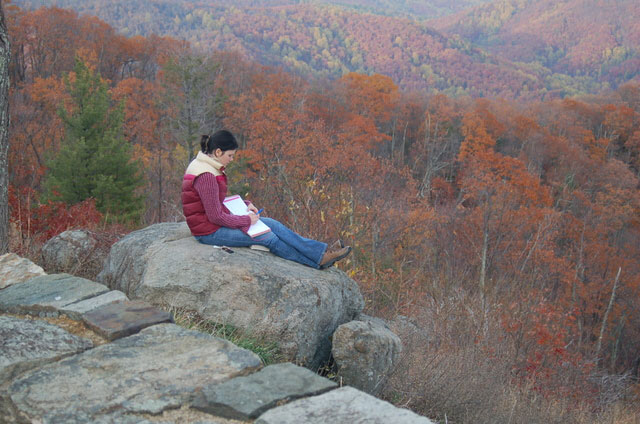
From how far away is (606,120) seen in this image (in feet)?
195

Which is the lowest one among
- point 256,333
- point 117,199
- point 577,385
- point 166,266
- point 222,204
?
point 577,385

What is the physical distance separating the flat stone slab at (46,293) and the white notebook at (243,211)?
141 cm

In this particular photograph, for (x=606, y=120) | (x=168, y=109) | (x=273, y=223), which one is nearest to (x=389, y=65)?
(x=606, y=120)

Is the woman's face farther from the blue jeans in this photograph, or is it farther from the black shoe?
the black shoe

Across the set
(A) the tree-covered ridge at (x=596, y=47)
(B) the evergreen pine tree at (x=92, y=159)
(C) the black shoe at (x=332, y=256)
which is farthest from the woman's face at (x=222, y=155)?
(A) the tree-covered ridge at (x=596, y=47)

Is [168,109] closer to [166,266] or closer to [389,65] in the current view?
[166,266]

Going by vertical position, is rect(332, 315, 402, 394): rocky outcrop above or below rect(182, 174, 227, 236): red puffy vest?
below

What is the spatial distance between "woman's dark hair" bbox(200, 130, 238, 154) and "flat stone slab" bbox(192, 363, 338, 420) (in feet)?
7.58

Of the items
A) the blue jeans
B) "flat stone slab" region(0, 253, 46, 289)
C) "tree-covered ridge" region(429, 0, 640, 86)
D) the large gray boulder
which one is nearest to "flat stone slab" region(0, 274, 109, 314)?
"flat stone slab" region(0, 253, 46, 289)

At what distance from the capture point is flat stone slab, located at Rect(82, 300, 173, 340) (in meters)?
2.77

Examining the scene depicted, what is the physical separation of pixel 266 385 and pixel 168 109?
33.0 metres

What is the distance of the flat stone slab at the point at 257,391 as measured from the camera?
214 centimetres

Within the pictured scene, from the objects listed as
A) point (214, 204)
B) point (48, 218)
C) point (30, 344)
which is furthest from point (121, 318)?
point (48, 218)

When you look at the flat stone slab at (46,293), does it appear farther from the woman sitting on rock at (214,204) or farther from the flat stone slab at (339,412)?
the flat stone slab at (339,412)
